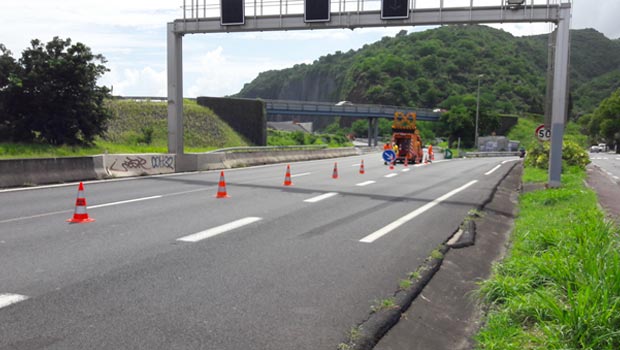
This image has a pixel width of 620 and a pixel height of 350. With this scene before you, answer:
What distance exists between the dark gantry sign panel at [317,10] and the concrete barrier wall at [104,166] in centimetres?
787

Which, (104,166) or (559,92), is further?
(104,166)

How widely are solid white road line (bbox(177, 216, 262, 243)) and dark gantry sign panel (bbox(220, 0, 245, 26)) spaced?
1294 cm

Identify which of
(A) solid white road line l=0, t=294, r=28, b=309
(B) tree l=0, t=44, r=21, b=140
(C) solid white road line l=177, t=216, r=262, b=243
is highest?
(B) tree l=0, t=44, r=21, b=140

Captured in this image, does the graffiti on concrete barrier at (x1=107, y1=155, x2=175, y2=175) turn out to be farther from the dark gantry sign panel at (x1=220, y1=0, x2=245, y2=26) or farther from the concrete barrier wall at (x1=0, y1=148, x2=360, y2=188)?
the dark gantry sign panel at (x1=220, y1=0, x2=245, y2=26)

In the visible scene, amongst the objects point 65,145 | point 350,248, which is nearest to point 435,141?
point 65,145

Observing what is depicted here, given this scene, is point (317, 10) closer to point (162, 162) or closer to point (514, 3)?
point (514, 3)

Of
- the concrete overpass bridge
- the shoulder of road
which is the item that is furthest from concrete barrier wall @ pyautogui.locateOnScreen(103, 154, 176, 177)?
the concrete overpass bridge

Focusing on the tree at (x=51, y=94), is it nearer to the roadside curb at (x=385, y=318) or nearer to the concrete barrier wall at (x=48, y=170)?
the concrete barrier wall at (x=48, y=170)

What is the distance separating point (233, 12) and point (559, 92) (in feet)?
39.6

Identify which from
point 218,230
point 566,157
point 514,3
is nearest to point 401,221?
point 218,230

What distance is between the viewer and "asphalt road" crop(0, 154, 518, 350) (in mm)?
4684

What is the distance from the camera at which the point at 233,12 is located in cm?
2186

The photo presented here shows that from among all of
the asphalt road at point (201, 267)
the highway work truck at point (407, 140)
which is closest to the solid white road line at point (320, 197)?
the asphalt road at point (201, 267)

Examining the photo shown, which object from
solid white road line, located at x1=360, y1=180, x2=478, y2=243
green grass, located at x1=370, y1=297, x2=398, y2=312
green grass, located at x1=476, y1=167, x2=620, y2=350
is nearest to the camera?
green grass, located at x1=476, y1=167, x2=620, y2=350
